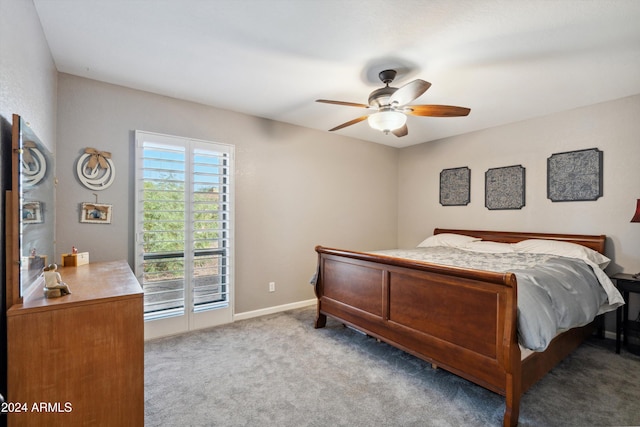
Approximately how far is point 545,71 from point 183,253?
12.8 feet

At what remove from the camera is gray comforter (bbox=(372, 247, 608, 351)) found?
1.83m

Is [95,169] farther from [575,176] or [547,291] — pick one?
[575,176]

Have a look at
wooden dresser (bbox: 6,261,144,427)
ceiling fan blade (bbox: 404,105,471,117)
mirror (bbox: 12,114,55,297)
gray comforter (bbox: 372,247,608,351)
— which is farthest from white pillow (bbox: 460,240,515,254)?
mirror (bbox: 12,114,55,297)

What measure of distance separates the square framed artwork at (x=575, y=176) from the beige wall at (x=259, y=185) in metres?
2.34

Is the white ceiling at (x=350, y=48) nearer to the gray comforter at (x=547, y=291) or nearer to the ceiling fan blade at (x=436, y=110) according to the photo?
the ceiling fan blade at (x=436, y=110)

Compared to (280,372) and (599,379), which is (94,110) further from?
(599,379)

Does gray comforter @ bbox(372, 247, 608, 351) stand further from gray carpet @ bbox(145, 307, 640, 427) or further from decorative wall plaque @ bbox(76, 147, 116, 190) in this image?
decorative wall plaque @ bbox(76, 147, 116, 190)

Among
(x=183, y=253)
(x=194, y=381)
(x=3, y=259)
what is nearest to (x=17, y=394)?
(x=3, y=259)

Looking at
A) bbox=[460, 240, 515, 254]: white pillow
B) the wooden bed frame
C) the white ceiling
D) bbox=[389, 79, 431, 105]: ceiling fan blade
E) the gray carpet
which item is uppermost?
the white ceiling

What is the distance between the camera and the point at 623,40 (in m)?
2.12

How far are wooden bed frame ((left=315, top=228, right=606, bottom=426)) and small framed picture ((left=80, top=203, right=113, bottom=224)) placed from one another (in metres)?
2.22

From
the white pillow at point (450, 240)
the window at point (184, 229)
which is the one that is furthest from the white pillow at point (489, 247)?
the window at point (184, 229)

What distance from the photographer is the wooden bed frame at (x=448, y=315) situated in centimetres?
185

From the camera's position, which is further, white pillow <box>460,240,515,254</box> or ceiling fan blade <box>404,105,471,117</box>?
white pillow <box>460,240,515,254</box>
